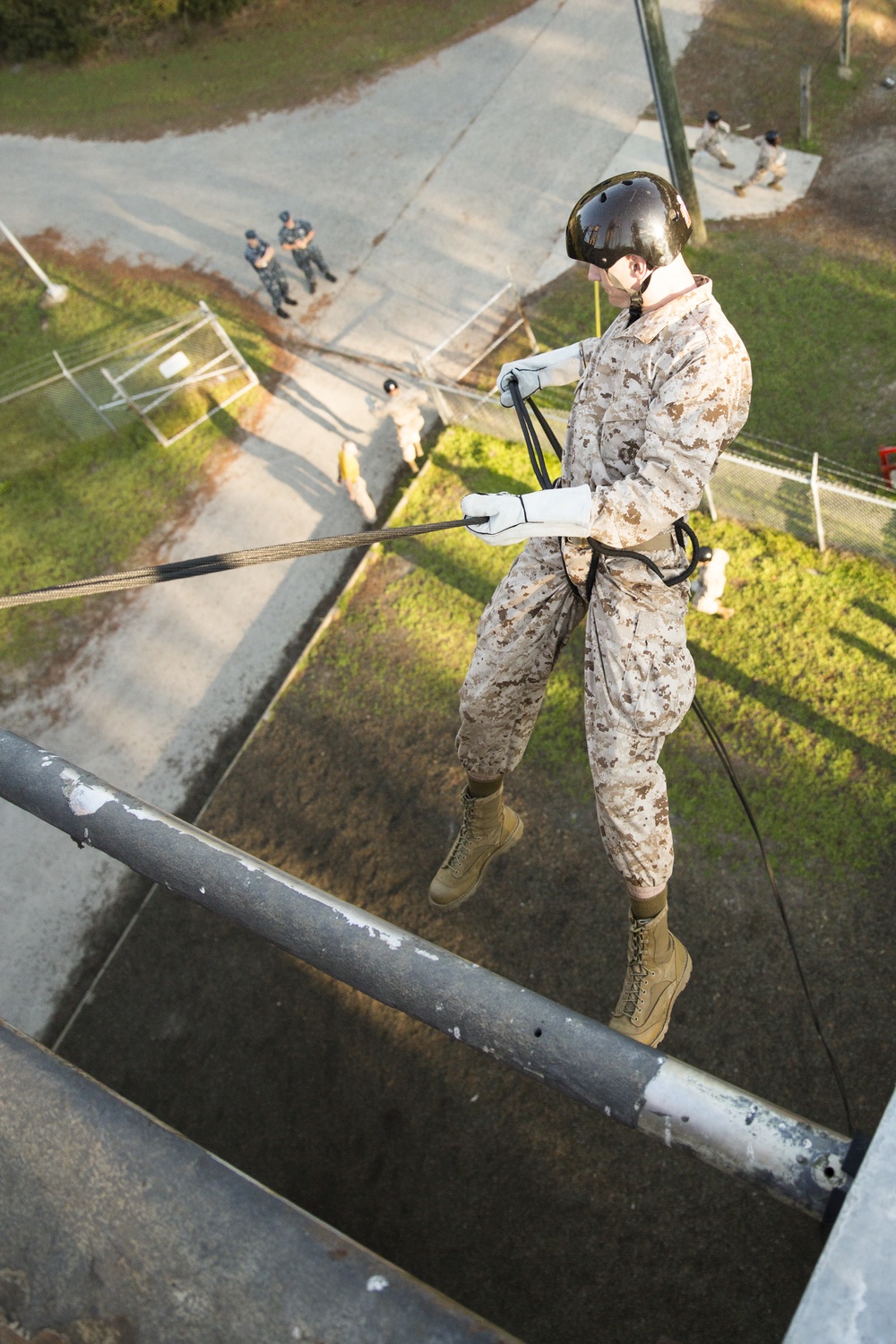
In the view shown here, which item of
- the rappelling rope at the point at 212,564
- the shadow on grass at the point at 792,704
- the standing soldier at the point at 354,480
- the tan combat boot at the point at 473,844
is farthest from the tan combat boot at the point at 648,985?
the standing soldier at the point at 354,480

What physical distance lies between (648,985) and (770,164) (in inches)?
541

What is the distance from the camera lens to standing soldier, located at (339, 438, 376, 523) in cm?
1238

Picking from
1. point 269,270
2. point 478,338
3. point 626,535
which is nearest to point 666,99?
point 478,338

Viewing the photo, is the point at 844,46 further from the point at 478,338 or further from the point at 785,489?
the point at 785,489

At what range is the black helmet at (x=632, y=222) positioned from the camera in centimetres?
476

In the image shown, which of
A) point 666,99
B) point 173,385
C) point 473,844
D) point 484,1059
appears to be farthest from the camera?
point 173,385

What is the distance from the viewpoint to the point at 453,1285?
7555 mm

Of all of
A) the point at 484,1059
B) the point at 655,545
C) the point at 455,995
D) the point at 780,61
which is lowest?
the point at 484,1059

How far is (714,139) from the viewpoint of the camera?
15.4m

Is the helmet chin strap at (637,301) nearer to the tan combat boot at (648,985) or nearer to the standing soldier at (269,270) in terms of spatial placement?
the tan combat boot at (648,985)

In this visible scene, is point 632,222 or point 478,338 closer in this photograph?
point 632,222

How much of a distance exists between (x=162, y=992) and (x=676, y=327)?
26.7 ft

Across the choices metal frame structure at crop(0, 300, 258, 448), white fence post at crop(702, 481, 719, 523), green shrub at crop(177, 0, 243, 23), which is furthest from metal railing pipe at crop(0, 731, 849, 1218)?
green shrub at crop(177, 0, 243, 23)

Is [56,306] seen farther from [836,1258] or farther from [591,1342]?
[836,1258]
